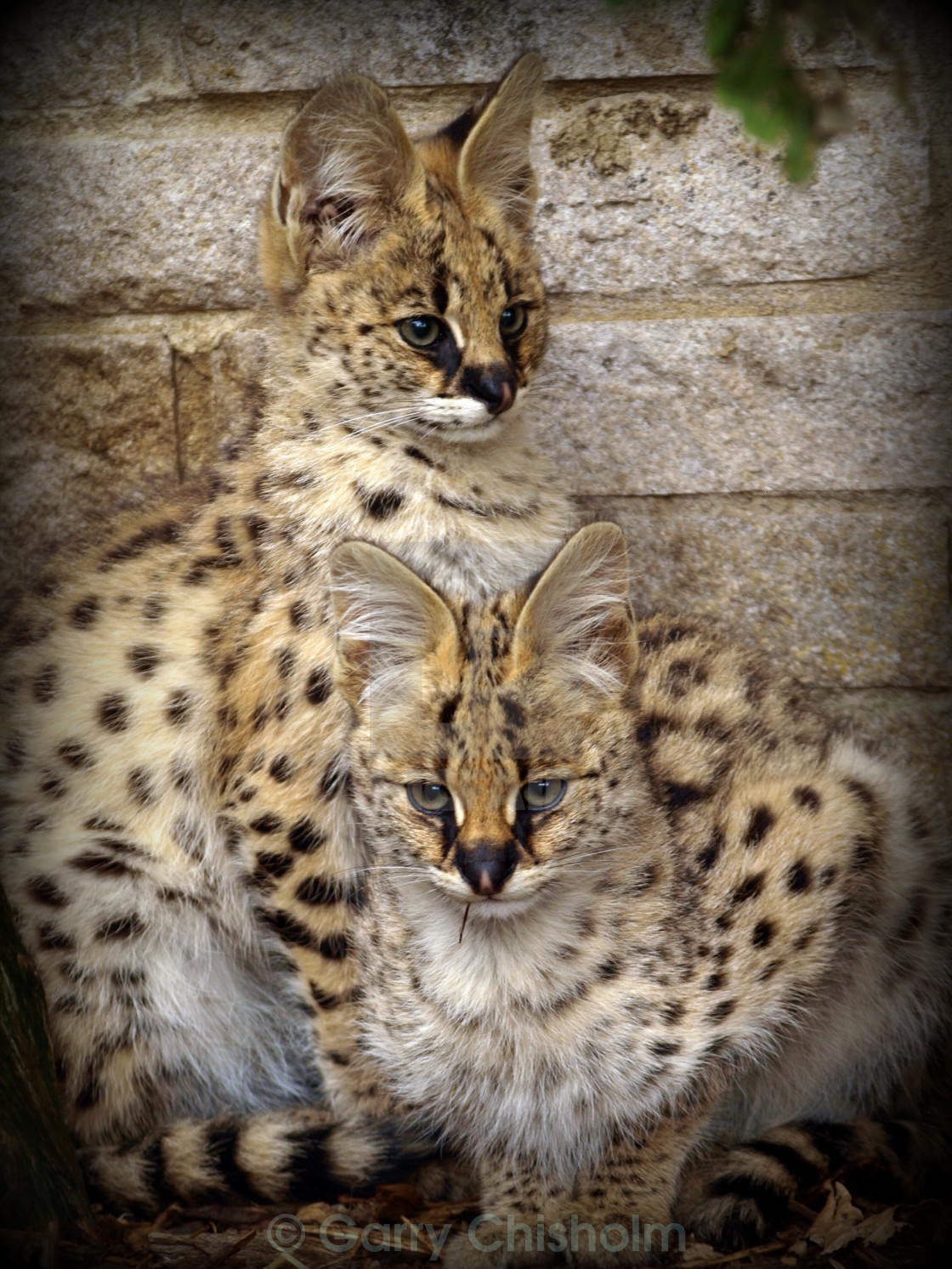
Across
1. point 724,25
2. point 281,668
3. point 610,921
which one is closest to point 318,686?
point 281,668

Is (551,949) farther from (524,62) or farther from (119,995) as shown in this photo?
(524,62)

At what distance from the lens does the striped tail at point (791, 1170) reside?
2.31 meters

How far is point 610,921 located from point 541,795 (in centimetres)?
32

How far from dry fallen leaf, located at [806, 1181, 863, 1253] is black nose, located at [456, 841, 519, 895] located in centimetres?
81

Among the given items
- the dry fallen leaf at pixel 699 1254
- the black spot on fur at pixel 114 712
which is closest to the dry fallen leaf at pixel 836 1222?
the dry fallen leaf at pixel 699 1254

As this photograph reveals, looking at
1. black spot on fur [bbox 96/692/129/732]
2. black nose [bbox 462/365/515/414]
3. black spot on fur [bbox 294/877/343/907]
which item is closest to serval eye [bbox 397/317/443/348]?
black nose [bbox 462/365/515/414]

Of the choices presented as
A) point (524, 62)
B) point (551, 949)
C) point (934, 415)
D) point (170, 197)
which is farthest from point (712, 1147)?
point (170, 197)

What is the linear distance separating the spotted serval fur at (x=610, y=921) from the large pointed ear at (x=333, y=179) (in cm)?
91

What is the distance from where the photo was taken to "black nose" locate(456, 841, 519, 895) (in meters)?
2.07

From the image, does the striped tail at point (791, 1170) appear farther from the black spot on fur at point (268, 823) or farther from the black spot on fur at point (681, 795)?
the black spot on fur at point (268, 823)

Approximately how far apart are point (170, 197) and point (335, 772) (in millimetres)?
1540

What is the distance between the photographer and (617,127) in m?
3.25

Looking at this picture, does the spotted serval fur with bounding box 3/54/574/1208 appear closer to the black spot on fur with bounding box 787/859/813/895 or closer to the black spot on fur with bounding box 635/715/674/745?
the black spot on fur with bounding box 635/715/674/745

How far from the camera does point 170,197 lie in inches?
132
